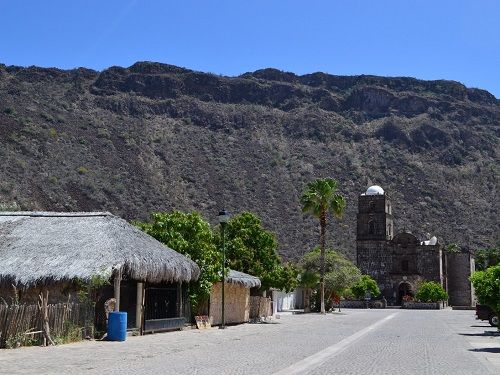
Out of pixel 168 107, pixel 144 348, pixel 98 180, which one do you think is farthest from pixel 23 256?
pixel 168 107

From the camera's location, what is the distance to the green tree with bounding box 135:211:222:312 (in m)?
30.2

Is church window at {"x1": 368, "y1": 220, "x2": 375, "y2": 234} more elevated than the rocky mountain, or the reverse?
the rocky mountain

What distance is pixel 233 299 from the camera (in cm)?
3503

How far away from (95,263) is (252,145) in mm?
103009

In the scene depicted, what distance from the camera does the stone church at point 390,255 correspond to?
85688mm

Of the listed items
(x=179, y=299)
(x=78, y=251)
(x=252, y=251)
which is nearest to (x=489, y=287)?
(x=179, y=299)

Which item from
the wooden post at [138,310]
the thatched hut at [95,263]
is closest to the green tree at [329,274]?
the thatched hut at [95,263]

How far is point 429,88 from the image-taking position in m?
171

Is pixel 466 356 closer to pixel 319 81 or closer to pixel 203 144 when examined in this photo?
pixel 203 144

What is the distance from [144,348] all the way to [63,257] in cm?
536

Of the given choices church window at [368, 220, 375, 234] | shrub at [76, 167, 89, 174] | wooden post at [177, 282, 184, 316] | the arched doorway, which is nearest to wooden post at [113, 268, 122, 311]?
wooden post at [177, 282, 184, 316]

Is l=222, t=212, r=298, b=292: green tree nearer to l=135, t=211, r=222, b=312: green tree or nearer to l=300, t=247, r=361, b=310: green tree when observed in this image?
l=135, t=211, r=222, b=312: green tree

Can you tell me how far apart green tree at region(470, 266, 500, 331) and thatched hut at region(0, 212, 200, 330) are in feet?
36.1

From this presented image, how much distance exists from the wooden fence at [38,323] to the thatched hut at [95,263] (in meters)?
0.95
